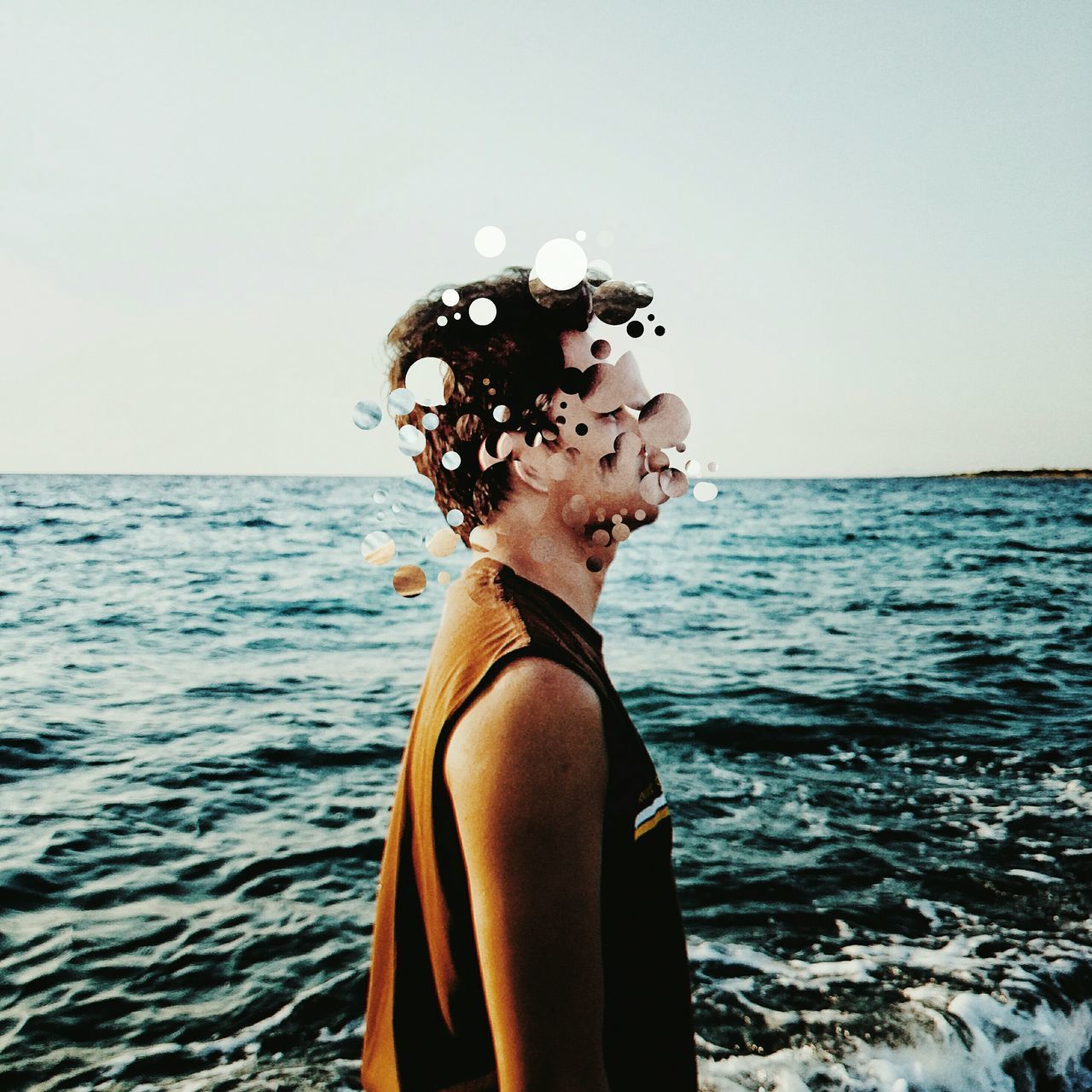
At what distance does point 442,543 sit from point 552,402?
0.96 feet

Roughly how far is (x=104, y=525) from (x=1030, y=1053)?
46.2m

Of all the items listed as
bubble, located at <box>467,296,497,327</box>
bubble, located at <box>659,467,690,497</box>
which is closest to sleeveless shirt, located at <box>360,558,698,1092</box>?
bubble, located at <box>659,467,690,497</box>

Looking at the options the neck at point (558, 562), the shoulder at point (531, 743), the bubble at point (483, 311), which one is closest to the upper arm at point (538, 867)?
the shoulder at point (531, 743)

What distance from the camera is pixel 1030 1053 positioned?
445cm

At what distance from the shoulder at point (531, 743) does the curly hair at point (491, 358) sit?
1.37 ft

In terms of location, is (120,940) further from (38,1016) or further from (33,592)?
(33,592)

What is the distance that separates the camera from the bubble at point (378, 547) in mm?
1227

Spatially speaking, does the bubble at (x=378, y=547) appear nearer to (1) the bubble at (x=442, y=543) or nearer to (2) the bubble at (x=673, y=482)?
(1) the bubble at (x=442, y=543)

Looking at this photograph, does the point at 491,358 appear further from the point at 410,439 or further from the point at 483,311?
the point at 410,439

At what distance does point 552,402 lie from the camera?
1.43 meters

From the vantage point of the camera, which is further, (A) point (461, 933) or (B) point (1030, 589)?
(B) point (1030, 589)

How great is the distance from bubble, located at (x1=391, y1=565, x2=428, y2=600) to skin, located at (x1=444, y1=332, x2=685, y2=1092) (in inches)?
7.1

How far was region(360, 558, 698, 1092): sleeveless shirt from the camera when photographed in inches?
51.7

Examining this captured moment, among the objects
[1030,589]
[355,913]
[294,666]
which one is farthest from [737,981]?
[1030,589]
